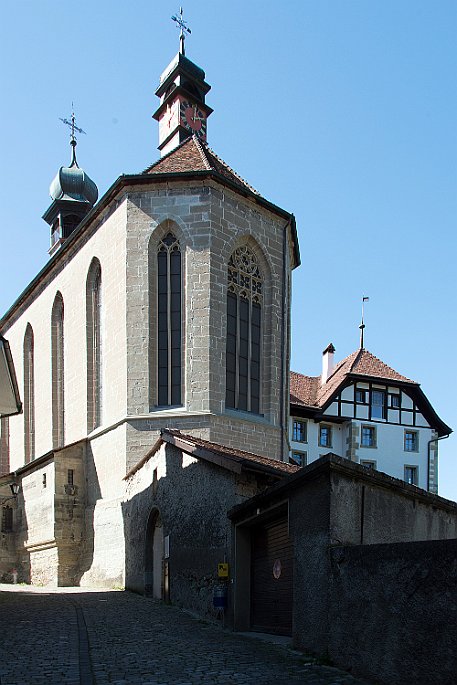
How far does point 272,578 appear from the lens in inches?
354

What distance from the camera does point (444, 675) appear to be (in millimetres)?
4863

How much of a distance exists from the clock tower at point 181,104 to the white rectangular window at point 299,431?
14.7 m

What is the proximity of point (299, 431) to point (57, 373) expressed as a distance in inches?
603

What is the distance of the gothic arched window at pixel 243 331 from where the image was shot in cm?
1813

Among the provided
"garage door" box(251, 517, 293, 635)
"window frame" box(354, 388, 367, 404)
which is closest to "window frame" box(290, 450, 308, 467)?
"window frame" box(354, 388, 367, 404)

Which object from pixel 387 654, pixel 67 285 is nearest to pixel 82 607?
pixel 387 654

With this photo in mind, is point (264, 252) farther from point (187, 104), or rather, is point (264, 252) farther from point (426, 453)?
point (426, 453)

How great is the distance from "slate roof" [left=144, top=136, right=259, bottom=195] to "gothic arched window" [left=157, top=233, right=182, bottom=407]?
211cm

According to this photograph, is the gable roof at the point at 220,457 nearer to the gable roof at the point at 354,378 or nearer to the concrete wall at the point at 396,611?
the concrete wall at the point at 396,611

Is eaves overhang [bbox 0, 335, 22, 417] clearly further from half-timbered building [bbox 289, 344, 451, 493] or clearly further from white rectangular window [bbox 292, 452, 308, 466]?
white rectangular window [bbox 292, 452, 308, 466]

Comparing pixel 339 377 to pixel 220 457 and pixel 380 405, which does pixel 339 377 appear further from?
pixel 220 457

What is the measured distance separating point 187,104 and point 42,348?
37.9ft

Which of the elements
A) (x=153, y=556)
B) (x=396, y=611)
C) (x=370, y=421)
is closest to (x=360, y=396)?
(x=370, y=421)

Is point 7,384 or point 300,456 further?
point 300,456
